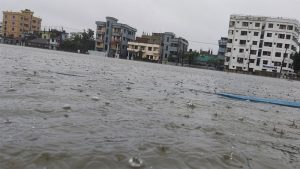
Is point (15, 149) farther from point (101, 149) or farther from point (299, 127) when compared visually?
point (299, 127)

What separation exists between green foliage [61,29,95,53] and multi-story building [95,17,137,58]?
6.55 metres

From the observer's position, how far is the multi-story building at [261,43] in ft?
291

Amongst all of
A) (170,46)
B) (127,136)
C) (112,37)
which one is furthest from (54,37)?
(127,136)

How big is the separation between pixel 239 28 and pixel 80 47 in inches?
2112

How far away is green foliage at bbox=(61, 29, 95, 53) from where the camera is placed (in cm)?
11712

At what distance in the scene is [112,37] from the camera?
111 meters

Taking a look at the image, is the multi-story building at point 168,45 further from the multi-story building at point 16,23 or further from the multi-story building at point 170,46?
the multi-story building at point 16,23

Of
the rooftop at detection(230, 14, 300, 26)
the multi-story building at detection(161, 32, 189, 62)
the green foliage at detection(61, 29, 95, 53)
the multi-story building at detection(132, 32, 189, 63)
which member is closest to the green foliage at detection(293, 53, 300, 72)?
the rooftop at detection(230, 14, 300, 26)

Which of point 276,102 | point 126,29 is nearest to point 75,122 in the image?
point 276,102

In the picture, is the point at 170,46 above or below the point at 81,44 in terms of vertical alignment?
above

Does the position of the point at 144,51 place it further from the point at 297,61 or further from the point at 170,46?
the point at 297,61

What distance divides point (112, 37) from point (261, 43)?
152ft

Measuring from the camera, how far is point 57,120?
6.55 meters

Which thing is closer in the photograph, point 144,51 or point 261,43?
point 261,43
